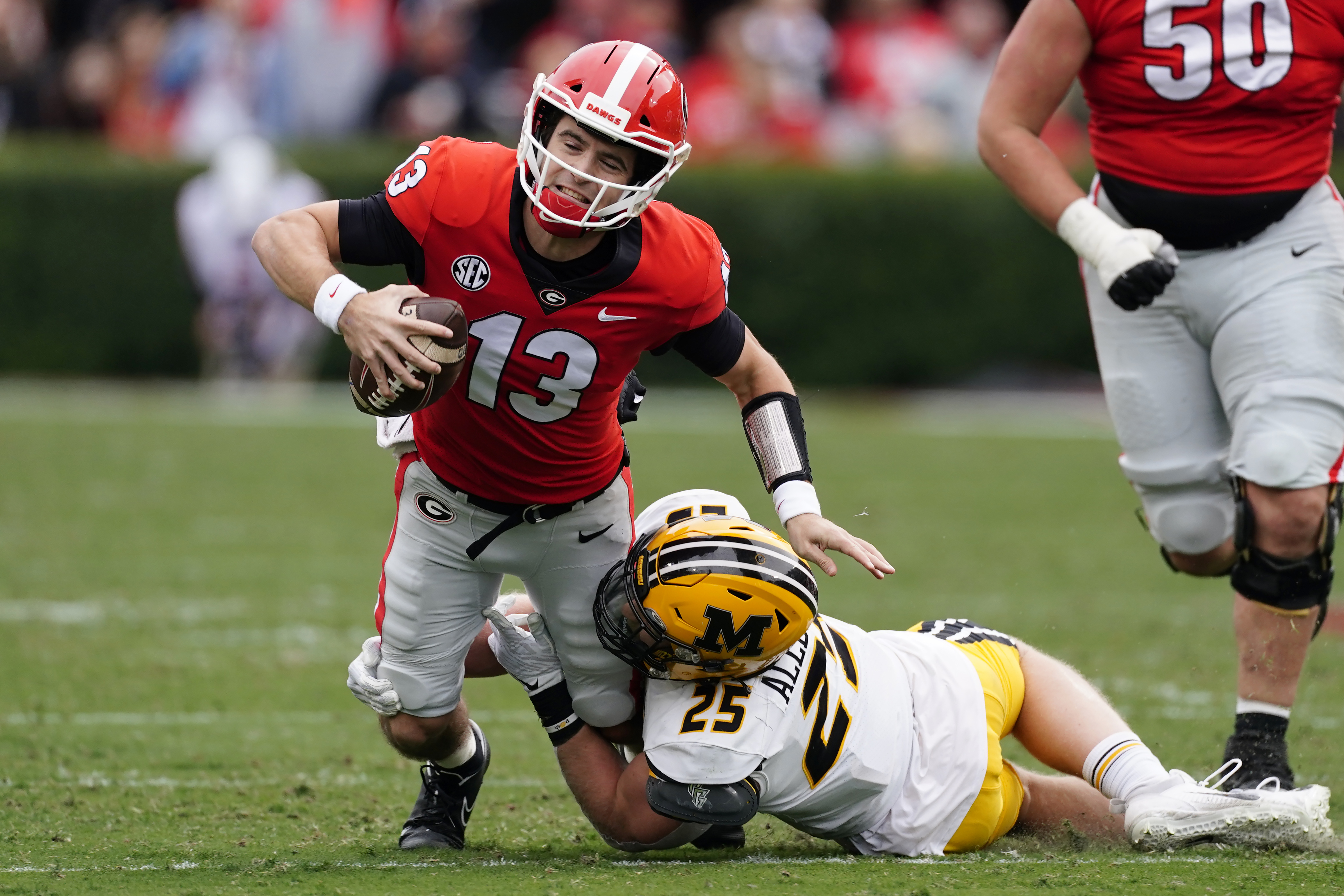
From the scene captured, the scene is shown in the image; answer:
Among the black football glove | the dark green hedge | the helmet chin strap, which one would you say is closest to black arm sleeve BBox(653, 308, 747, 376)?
the black football glove

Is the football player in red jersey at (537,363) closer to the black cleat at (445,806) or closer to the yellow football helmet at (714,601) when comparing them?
the black cleat at (445,806)

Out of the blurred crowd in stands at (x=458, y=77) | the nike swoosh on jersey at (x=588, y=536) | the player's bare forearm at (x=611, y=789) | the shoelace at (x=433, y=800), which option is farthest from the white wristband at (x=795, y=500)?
the blurred crowd in stands at (x=458, y=77)

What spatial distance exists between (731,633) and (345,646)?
9.92 feet

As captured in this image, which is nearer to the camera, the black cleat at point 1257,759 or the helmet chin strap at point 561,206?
the helmet chin strap at point 561,206

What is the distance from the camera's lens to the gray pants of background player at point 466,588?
→ 409cm

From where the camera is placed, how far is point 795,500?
13.0 ft

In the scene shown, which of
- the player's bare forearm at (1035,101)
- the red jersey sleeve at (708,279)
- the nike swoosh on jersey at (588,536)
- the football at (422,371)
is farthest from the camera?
the player's bare forearm at (1035,101)

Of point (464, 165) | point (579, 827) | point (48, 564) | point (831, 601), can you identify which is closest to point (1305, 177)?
point (464, 165)

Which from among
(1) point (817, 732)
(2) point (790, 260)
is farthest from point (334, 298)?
(2) point (790, 260)

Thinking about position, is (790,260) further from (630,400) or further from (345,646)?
(630,400)

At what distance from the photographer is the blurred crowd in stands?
1488 cm

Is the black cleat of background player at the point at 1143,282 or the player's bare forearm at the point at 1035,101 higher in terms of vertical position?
the player's bare forearm at the point at 1035,101

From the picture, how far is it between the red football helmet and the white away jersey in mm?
1050

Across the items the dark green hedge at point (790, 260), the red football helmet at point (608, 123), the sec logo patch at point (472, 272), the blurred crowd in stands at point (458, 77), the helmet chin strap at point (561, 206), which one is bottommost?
the dark green hedge at point (790, 260)
